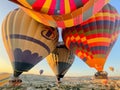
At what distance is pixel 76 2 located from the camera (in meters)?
13.3

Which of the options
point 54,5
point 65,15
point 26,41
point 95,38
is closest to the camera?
point 65,15

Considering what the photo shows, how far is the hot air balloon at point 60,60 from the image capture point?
19516mm

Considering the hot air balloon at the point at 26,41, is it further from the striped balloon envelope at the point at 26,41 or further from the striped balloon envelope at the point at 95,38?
the striped balloon envelope at the point at 95,38

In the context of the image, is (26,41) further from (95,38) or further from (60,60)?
(60,60)

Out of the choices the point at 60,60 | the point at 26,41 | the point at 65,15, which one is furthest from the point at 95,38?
the point at 60,60

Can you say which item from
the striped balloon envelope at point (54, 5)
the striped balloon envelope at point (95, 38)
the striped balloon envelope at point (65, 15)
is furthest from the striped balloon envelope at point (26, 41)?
the striped balloon envelope at point (54, 5)

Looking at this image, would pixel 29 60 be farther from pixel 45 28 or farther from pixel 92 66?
pixel 92 66

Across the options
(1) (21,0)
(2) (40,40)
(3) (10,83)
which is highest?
(1) (21,0)

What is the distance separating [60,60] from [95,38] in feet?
15.7

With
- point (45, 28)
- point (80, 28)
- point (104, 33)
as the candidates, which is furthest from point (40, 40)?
point (104, 33)

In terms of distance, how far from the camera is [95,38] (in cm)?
1593

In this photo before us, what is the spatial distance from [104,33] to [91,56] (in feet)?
4.47

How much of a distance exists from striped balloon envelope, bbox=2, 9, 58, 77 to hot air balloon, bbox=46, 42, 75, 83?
123 inches

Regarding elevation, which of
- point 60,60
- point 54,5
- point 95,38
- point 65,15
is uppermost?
point 54,5
